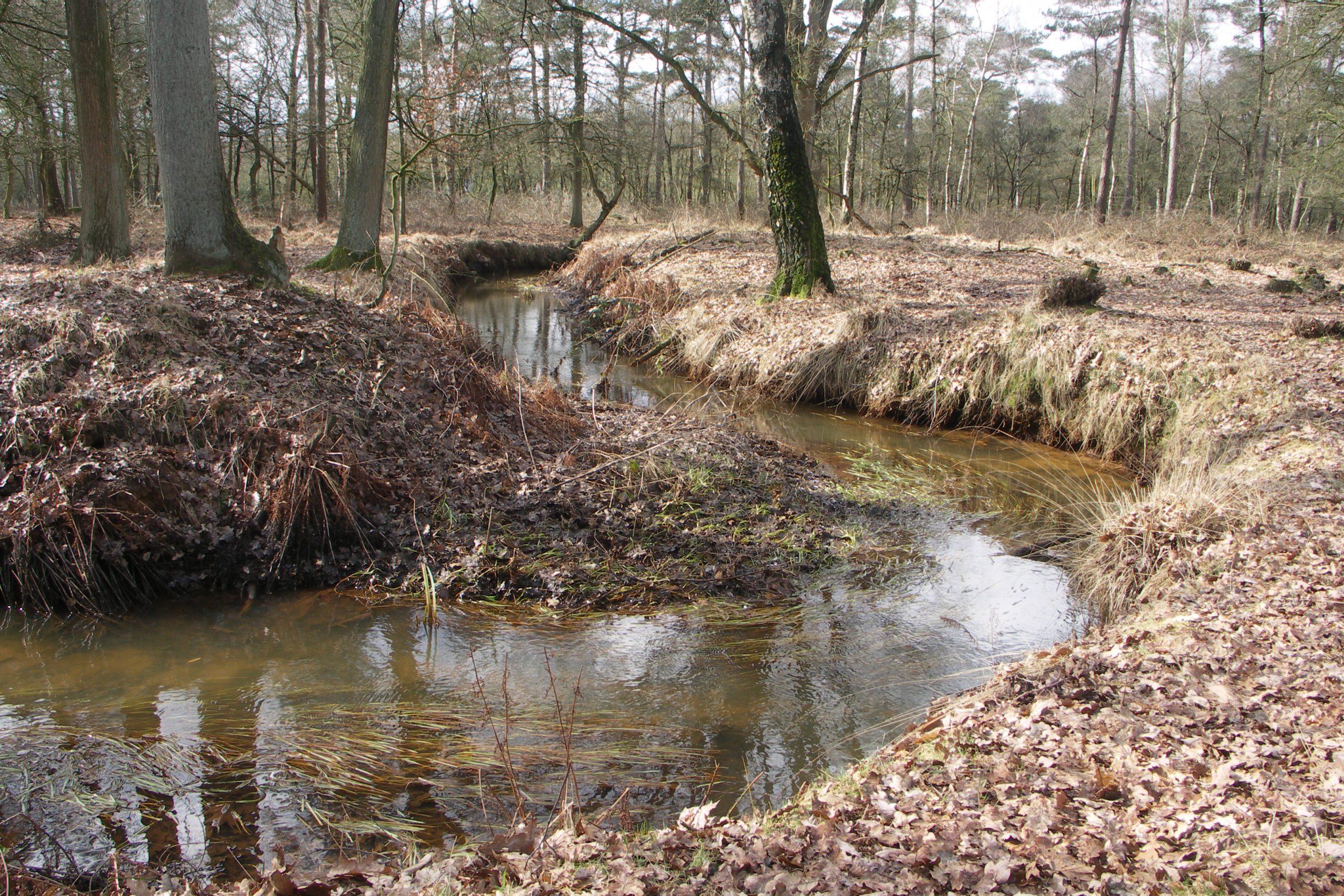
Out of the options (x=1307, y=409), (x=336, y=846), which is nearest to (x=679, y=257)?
(x=1307, y=409)

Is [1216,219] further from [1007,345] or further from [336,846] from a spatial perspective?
[336,846]

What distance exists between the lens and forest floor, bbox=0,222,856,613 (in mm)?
4961

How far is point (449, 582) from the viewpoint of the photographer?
17.2 feet

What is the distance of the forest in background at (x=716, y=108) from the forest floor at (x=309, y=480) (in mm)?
3110

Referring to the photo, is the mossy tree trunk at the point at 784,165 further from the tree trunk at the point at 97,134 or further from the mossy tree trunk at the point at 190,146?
the tree trunk at the point at 97,134

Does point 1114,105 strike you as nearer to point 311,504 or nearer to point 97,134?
point 97,134

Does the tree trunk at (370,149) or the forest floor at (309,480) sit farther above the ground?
the tree trunk at (370,149)

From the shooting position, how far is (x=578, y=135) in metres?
16.1

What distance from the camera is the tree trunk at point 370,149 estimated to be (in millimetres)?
11938

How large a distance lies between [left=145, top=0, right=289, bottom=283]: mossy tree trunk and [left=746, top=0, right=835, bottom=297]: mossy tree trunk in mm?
6154

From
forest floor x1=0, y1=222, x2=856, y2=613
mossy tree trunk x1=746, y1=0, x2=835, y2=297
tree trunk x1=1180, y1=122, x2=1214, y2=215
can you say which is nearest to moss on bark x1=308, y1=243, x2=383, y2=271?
forest floor x1=0, y1=222, x2=856, y2=613

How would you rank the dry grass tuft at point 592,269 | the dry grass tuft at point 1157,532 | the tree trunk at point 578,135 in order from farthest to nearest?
the tree trunk at point 578,135 → the dry grass tuft at point 592,269 → the dry grass tuft at point 1157,532

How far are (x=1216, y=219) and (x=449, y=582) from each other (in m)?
22.5

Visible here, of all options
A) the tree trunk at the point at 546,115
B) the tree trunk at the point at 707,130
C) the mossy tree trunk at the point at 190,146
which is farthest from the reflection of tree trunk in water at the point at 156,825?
the tree trunk at the point at 707,130
